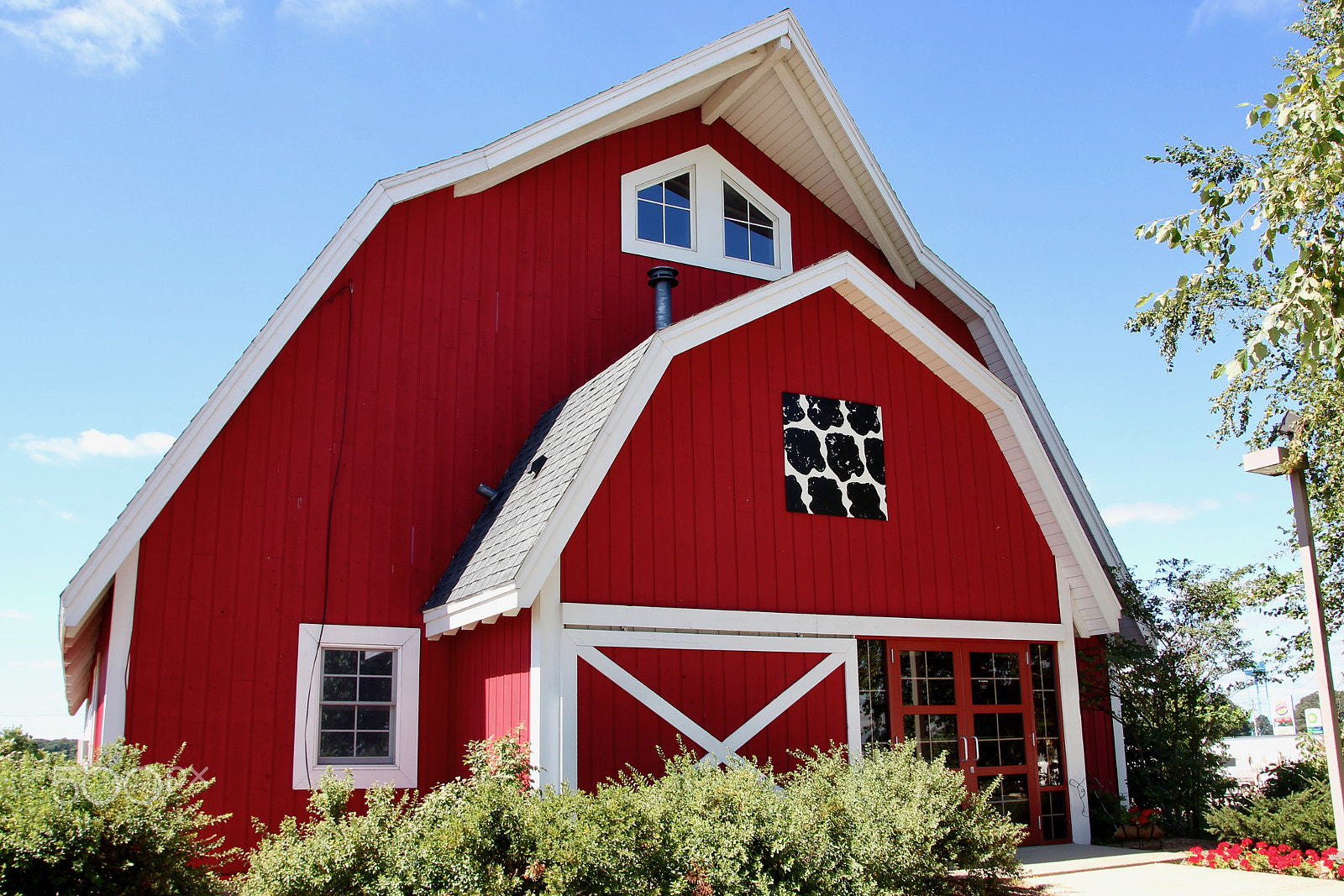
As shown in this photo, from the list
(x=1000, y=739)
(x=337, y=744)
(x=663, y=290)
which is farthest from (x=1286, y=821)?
(x=337, y=744)

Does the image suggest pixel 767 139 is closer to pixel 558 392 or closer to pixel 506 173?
pixel 506 173

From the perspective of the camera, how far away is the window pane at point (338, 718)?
30.7ft

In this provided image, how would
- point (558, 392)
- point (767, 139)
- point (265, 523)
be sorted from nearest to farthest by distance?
point (265, 523) → point (558, 392) → point (767, 139)

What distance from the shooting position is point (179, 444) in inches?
349

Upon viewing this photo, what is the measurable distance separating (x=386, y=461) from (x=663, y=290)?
11.5ft

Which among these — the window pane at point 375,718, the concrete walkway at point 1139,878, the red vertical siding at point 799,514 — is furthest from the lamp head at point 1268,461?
the window pane at point 375,718

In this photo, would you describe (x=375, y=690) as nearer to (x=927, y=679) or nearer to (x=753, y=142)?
(x=927, y=679)

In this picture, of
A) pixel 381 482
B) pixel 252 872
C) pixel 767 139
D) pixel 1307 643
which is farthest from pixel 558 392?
pixel 1307 643

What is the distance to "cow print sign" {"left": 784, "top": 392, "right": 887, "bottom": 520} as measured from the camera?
32.3 feet

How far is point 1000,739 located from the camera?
1039 cm

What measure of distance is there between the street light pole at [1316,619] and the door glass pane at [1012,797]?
8.46ft

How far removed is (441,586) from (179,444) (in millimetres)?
2518

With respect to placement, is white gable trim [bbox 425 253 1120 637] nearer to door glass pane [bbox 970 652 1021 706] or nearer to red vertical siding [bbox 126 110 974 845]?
red vertical siding [bbox 126 110 974 845]

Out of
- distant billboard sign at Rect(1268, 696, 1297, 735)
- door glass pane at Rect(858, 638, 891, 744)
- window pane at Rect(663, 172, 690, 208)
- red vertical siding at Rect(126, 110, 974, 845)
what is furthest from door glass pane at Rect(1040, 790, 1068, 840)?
distant billboard sign at Rect(1268, 696, 1297, 735)
